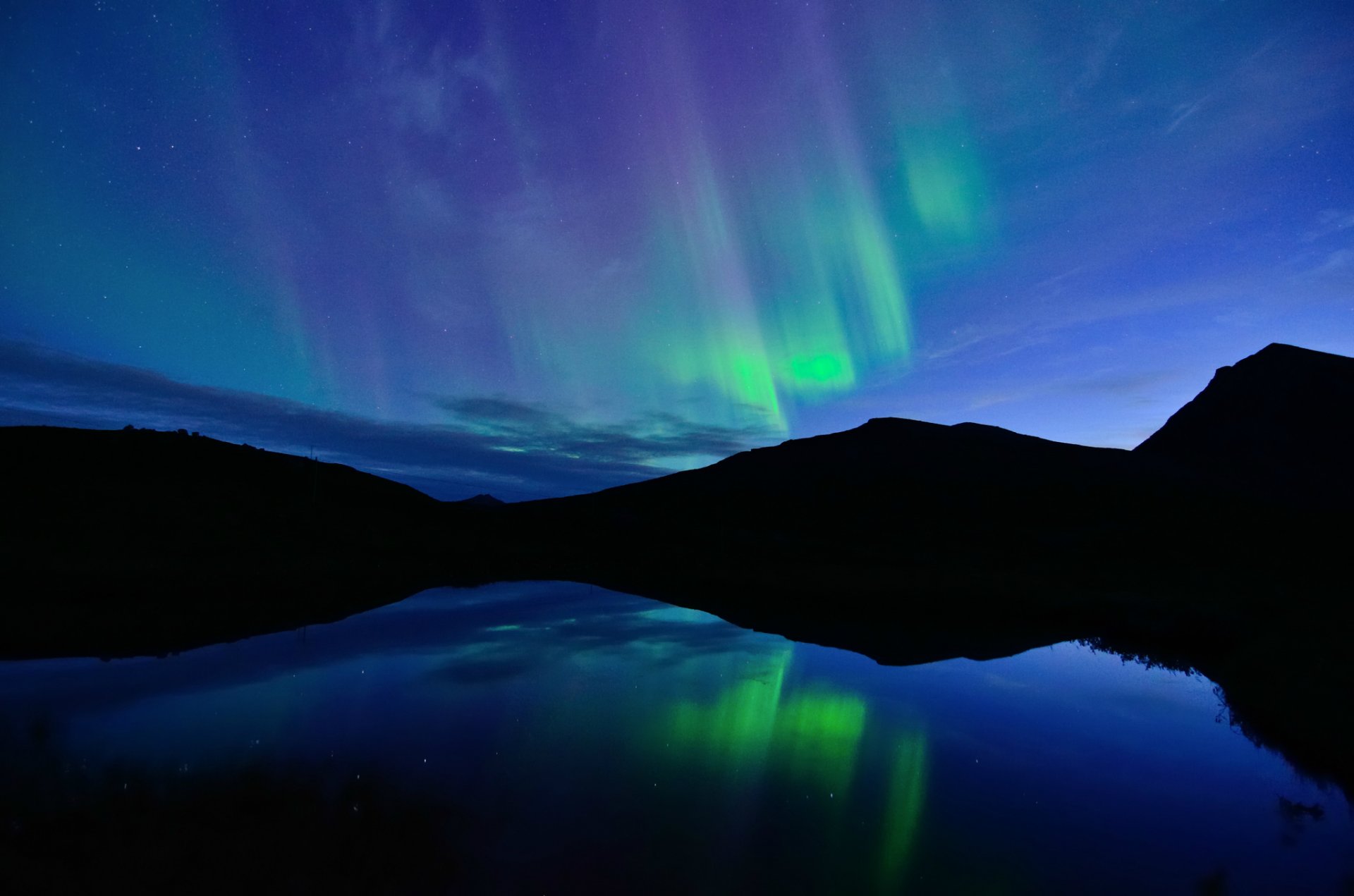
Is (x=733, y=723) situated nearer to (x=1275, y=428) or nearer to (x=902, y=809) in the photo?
(x=902, y=809)

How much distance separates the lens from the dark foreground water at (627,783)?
8281 mm

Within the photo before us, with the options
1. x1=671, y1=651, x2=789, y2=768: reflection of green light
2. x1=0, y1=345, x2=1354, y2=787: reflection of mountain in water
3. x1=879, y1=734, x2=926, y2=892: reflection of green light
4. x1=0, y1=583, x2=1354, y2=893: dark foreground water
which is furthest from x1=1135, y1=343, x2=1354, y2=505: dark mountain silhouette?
x1=879, y1=734, x2=926, y2=892: reflection of green light

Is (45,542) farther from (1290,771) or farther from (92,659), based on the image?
(1290,771)

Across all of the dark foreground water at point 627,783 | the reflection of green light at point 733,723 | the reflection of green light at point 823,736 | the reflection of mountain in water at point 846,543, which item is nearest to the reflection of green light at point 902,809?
the dark foreground water at point 627,783

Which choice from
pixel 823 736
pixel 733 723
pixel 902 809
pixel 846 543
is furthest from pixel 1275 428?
pixel 902 809

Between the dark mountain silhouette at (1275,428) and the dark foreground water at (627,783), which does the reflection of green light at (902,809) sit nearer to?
the dark foreground water at (627,783)

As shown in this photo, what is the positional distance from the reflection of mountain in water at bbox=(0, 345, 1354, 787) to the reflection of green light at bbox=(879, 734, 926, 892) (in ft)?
30.3

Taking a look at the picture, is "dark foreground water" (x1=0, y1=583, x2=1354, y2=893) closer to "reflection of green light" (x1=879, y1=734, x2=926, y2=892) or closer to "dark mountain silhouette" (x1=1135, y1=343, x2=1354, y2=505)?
"reflection of green light" (x1=879, y1=734, x2=926, y2=892)

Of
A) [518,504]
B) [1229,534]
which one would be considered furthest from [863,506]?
Answer: [518,504]

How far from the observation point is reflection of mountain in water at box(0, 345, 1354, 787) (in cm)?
2458

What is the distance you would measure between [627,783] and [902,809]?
5.19m

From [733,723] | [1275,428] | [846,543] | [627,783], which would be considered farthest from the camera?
[1275,428]

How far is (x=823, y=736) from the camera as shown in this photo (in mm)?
14094

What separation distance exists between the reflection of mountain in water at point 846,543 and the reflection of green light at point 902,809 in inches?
363
